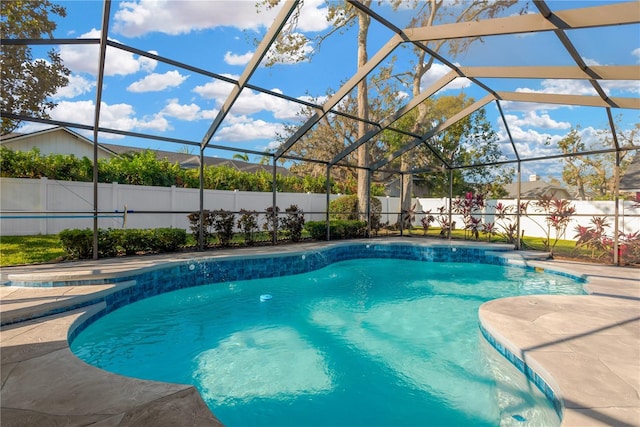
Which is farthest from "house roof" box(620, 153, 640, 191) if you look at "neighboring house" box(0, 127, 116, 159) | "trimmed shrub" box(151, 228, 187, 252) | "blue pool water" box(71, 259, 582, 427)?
"neighboring house" box(0, 127, 116, 159)

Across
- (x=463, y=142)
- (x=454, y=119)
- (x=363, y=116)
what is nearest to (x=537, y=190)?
(x=463, y=142)

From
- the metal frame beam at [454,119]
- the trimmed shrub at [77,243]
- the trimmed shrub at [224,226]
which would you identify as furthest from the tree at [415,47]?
the trimmed shrub at [77,243]

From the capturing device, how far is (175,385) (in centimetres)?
231

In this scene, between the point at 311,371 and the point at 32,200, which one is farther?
the point at 32,200

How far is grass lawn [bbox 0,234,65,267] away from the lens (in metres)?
6.93

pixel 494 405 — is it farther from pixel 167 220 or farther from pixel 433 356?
pixel 167 220

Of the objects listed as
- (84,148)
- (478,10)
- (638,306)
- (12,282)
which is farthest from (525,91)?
(84,148)

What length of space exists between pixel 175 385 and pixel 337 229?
32.3 feet

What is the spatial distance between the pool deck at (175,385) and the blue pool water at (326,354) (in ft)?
1.07

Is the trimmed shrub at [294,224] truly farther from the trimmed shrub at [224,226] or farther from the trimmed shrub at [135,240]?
the trimmed shrub at [135,240]

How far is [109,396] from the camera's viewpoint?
2148mm

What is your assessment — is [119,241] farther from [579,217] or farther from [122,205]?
[579,217]

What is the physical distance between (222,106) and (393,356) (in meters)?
6.06

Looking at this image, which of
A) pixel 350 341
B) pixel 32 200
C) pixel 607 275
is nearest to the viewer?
pixel 350 341
